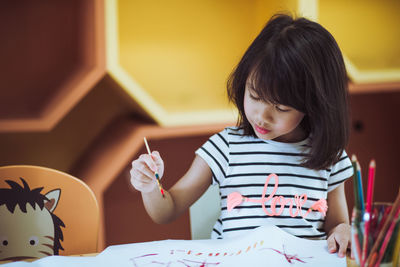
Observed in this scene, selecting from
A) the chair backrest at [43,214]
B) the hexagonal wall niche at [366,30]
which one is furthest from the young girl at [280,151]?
the hexagonal wall niche at [366,30]

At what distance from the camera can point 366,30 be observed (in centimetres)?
136

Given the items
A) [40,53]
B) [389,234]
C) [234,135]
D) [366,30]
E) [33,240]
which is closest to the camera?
[389,234]

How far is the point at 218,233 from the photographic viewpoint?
81 cm

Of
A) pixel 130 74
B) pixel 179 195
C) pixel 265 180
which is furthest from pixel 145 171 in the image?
pixel 130 74

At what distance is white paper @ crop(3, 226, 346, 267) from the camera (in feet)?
1.88

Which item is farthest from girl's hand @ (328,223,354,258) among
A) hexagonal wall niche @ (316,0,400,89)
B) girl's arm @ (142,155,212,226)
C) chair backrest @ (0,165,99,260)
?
hexagonal wall niche @ (316,0,400,89)

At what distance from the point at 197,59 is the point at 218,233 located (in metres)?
0.56

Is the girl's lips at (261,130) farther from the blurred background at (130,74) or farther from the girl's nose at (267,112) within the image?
the blurred background at (130,74)

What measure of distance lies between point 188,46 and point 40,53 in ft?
1.26

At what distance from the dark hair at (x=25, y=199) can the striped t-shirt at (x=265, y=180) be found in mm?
259

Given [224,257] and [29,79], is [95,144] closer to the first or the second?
[29,79]

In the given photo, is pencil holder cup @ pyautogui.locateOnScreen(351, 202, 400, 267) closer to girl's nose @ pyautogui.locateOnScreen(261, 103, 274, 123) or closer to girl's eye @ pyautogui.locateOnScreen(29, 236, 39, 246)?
girl's nose @ pyautogui.locateOnScreen(261, 103, 274, 123)

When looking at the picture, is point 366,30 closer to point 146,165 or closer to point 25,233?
point 146,165

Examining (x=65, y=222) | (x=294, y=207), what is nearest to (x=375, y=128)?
(x=294, y=207)
